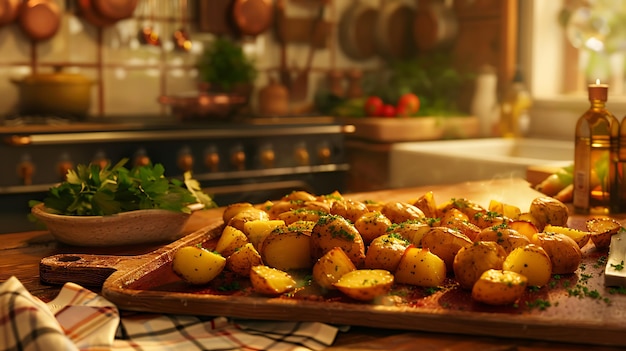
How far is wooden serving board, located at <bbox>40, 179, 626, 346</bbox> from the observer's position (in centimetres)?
95

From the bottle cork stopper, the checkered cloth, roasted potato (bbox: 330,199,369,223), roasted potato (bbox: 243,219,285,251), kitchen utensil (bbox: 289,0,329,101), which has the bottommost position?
the checkered cloth

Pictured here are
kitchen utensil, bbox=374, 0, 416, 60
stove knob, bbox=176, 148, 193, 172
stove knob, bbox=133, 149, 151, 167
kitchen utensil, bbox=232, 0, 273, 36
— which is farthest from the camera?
kitchen utensil, bbox=374, 0, 416, 60

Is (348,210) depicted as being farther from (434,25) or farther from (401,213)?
(434,25)

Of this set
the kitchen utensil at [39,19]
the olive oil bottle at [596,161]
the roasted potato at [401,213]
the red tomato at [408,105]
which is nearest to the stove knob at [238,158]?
the red tomato at [408,105]

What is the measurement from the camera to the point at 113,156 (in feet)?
10.9

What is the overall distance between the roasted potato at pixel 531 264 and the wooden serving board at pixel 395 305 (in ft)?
0.06

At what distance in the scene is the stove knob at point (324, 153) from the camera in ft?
12.8

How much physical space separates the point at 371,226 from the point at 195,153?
235 cm

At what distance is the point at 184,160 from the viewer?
3471 mm

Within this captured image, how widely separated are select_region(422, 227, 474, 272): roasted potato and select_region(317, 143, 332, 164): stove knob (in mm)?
2729

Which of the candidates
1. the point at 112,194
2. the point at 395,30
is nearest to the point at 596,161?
the point at 112,194

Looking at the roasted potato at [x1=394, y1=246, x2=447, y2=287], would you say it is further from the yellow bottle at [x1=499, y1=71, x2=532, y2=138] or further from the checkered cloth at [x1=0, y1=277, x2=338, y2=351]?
the yellow bottle at [x1=499, y1=71, x2=532, y2=138]

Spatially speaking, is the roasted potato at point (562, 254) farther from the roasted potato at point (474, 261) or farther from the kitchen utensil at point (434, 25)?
the kitchen utensil at point (434, 25)

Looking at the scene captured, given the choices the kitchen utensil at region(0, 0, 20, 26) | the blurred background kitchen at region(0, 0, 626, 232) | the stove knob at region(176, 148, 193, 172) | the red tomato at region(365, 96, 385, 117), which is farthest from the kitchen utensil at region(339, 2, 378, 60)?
the kitchen utensil at region(0, 0, 20, 26)
